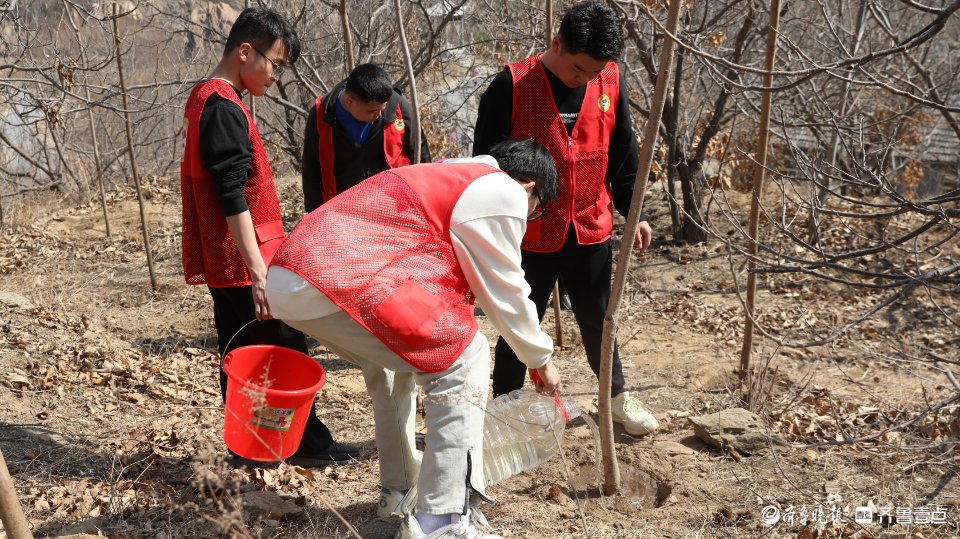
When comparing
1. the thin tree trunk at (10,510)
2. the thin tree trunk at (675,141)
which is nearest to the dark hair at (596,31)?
the thin tree trunk at (10,510)

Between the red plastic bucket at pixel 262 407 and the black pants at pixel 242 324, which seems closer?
the red plastic bucket at pixel 262 407

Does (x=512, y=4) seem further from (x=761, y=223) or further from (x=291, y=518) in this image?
(x=291, y=518)

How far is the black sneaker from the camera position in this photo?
355cm

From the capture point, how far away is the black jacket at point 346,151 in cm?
426

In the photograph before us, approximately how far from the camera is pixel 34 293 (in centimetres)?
670

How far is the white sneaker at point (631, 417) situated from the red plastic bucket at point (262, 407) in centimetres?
159

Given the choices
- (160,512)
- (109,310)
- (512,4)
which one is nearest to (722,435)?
(160,512)

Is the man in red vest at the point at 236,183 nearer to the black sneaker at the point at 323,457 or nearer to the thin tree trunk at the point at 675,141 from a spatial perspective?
the black sneaker at the point at 323,457

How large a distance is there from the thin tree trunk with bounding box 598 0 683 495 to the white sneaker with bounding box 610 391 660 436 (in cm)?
59

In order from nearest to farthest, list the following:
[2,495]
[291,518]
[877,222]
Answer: [2,495] < [291,518] < [877,222]

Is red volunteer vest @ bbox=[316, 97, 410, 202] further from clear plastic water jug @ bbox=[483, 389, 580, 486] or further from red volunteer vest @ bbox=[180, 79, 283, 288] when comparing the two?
clear plastic water jug @ bbox=[483, 389, 580, 486]

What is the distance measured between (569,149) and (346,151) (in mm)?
1381

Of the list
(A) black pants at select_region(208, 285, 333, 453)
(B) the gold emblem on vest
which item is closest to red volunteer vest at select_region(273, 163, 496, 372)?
(A) black pants at select_region(208, 285, 333, 453)

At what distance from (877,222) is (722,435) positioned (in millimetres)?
5187
